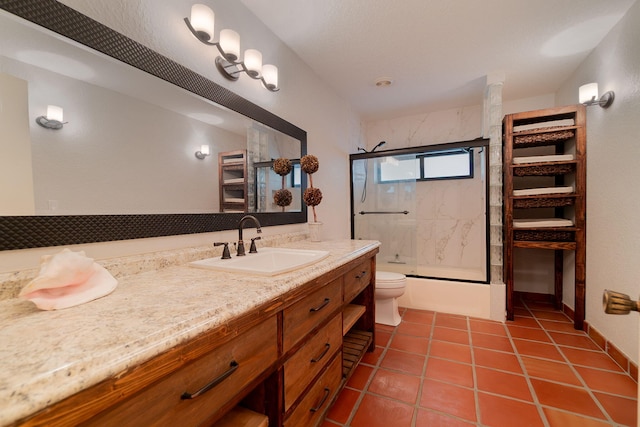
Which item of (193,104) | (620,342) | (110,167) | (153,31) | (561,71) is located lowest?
(620,342)

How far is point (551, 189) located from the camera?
2.37 m

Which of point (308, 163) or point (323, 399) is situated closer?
point (323, 399)

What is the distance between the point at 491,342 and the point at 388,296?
2.70 feet

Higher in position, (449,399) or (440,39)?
(440,39)

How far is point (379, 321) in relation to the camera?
247cm

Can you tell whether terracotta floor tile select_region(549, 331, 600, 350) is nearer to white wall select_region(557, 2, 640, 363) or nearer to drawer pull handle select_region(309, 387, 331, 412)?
white wall select_region(557, 2, 640, 363)

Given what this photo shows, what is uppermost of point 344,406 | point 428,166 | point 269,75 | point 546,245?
point 269,75

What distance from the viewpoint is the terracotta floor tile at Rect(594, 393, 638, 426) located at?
1.30 metres

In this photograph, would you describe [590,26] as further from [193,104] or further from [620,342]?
[193,104]

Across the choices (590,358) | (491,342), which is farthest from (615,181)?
(491,342)

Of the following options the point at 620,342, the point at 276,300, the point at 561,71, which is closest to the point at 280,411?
the point at 276,300

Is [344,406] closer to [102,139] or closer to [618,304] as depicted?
[618,304]

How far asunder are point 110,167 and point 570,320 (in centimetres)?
356

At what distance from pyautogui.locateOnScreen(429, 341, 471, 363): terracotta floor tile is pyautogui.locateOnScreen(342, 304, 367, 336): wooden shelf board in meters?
0.62
